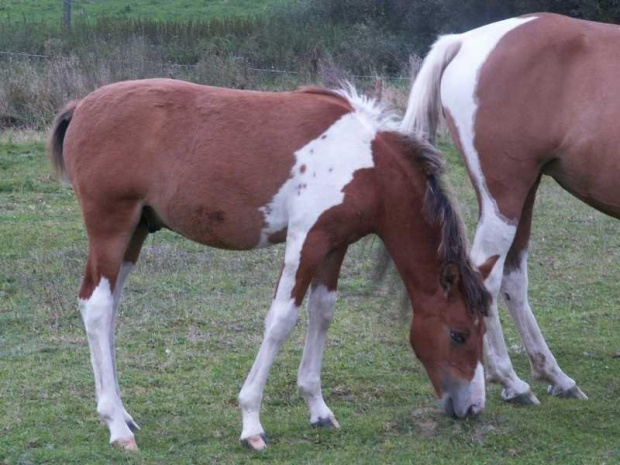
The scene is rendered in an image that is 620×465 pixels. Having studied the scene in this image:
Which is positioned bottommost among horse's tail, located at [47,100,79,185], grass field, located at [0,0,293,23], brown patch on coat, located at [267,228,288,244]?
grass field, located at [0,0,293,23]

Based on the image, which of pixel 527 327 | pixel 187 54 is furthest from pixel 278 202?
pixel 187 54

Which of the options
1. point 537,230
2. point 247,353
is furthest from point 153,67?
point 247,353

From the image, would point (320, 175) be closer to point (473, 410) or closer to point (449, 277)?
point (449, 277)

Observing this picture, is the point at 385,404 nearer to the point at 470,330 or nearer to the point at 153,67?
the point at 470,330

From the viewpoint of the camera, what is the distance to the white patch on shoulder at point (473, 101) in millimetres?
5176

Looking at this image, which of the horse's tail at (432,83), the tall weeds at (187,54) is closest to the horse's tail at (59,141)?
the horse's tail at (432,83)

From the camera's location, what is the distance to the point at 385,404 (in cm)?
521

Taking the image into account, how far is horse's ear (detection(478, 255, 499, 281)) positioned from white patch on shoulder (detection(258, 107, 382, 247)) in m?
1.10

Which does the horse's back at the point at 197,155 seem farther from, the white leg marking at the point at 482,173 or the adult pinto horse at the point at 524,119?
the white leg marking at the point at 482,173

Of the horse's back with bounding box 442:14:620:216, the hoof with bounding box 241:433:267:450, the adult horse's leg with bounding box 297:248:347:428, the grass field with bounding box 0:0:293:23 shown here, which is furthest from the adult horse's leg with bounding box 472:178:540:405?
the grass field with bounding box 0:0:293:23

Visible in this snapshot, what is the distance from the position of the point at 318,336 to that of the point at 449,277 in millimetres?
756

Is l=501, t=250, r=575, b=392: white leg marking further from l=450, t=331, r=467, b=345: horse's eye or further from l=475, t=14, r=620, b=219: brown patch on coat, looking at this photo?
l=450, t=331, r=467, b=345: horse's eye

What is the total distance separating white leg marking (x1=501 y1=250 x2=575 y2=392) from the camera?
217 inches

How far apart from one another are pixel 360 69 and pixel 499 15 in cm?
617
